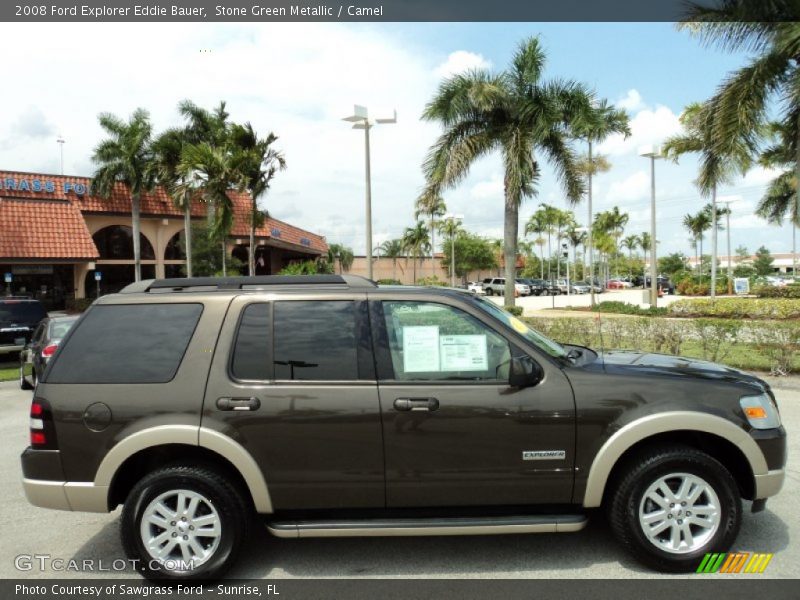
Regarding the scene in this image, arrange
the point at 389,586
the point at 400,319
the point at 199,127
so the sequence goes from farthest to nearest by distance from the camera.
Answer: the point at 199,127
the point at 400,319
the point at 389,586

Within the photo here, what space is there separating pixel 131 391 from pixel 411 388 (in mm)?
1698


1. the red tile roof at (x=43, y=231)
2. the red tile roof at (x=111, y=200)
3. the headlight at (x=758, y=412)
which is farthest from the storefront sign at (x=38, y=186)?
the headlight at (x=758, y=412)

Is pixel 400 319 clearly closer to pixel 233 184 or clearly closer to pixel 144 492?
pixel 144 492

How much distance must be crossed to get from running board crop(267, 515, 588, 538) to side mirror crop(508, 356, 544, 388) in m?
0.81

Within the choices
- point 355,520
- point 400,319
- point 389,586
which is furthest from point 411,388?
point 389,586

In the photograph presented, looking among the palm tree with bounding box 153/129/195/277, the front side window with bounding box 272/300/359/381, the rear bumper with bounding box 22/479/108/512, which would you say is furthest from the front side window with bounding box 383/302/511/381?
the palm tree with bounding box 153/129/195/277

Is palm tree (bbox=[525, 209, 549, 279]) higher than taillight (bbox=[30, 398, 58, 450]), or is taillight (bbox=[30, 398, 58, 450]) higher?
palm tree (bbox=[525, 209, 549, 279])

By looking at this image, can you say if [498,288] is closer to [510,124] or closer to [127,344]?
[510,124]

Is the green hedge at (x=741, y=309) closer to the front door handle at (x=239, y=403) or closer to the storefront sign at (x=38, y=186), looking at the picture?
the front door handle at (x=239, y=403)

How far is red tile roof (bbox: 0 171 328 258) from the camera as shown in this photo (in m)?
31.5

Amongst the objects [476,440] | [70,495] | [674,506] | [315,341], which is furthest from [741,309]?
[70,495]

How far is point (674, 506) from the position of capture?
3.67m

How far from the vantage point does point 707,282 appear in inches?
1992

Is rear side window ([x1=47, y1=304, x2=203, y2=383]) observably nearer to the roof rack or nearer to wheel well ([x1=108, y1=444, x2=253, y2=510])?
the roof rack
